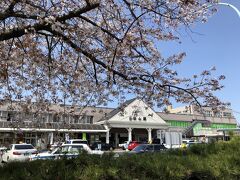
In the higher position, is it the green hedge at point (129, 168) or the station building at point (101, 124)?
the station building at point (101, 124)

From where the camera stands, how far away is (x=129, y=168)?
645cm

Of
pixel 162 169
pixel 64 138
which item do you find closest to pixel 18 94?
pixel 64 138

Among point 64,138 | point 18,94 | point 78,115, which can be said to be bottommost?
point 64,138

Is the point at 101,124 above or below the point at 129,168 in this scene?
above

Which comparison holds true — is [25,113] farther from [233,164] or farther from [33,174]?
[233,164]

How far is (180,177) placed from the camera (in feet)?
21.8

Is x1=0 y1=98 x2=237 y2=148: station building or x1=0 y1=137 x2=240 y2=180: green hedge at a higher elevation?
x1=0 y1=98 x2=237 y2=148: station building

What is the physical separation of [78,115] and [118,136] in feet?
156

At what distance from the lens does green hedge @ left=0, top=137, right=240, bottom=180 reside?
575cm

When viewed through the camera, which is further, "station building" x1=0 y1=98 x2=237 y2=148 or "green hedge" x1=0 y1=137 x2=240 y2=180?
"station building" x1=0 y1=98 x2=237 y2=148

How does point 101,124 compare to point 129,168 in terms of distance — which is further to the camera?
point 101,124

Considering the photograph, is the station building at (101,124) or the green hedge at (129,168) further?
the station building at (101,124)

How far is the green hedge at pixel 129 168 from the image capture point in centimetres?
575

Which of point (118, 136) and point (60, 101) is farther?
point (118, 136)
